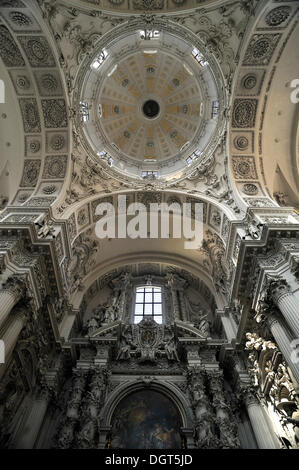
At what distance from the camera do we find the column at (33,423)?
10.1 meters

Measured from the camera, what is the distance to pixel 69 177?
16.1 meters

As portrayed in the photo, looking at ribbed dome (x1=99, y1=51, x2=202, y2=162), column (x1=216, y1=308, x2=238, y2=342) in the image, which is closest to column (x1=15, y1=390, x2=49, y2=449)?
column (x1=216, y1=308, x2=238, y2=342)

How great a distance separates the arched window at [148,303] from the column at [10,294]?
876 centimetres

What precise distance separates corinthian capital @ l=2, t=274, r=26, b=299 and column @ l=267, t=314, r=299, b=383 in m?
8.91

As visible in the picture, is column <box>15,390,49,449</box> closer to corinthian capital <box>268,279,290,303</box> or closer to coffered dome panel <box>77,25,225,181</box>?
corinthian capital <box>268,279,290,303</box>

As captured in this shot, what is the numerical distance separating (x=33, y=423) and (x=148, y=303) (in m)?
9.32

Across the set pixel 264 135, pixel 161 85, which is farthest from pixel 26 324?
pixel 161 85

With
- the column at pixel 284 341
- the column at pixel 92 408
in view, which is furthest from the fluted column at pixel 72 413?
the column at pixel 284 341

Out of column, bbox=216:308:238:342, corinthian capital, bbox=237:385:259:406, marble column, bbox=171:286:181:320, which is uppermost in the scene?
marble column, bbox=171:286:181:320

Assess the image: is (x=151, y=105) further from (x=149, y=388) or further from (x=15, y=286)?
(x=149, y=388)

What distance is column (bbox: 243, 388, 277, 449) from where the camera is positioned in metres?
10.1

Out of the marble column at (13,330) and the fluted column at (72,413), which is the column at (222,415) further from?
the marble column at (13,330)

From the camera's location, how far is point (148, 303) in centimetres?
1850

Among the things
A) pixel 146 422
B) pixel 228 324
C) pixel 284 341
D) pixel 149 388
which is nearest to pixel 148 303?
pixel 228 324
